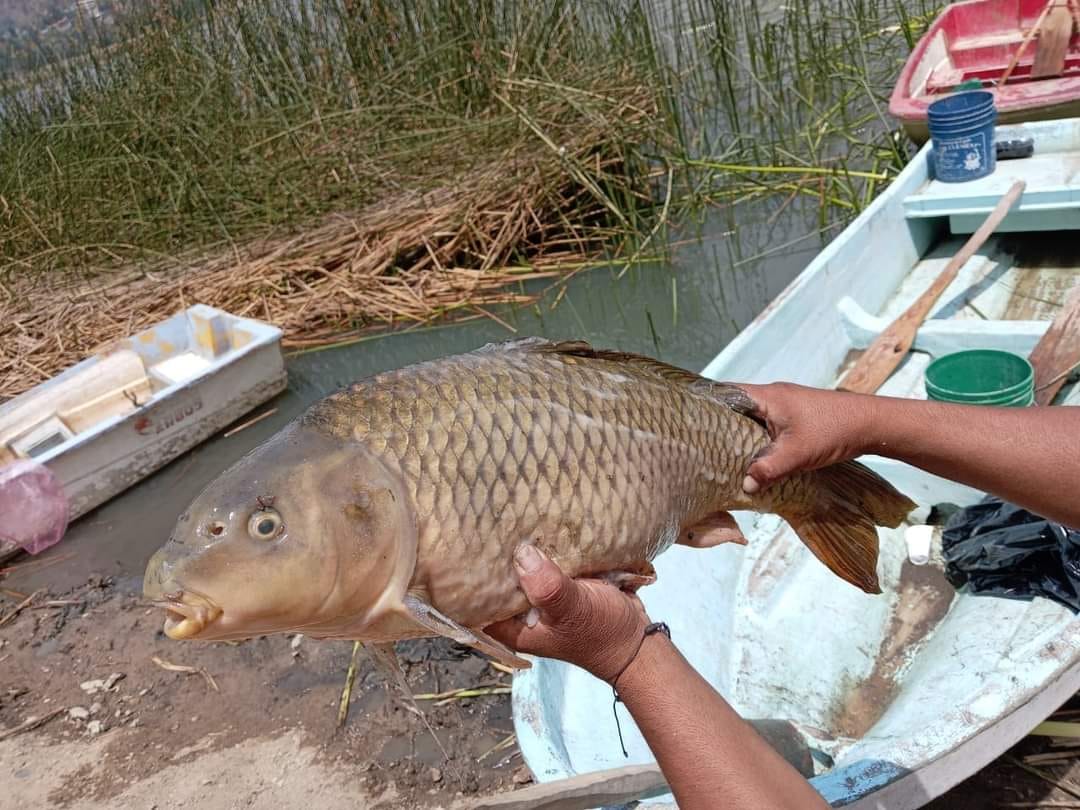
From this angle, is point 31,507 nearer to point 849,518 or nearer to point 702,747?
point 849,518

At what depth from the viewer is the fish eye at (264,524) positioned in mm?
1182

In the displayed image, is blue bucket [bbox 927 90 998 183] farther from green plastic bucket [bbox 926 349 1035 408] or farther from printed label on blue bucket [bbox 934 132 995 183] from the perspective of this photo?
green plastic bucket [bbox 926 349 1035 408]

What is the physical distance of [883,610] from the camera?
108 inches

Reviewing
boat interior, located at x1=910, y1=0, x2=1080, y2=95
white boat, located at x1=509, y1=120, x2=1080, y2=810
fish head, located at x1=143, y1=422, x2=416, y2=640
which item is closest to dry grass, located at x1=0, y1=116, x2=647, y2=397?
boat interior, located at x1=910, y1=0, x2=1080, y2=95

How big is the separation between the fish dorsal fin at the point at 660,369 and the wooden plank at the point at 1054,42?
4.46 metres

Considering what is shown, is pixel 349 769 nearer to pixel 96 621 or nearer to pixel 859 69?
pixel 96 621

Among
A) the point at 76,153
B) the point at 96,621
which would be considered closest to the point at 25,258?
the point at 76,153

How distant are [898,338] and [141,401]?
12.2ft

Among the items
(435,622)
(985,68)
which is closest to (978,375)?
(435,622)

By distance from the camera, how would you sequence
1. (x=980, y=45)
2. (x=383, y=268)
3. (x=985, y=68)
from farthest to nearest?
(x=383, y=268), (x=980, y=45), (x=985, y=68)

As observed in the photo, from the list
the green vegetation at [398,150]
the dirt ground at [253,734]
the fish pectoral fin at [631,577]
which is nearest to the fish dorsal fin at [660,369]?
the fish pectoral fin at [631,577]

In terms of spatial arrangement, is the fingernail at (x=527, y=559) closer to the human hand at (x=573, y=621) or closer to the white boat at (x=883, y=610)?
the human hand at (x=573, y=621)

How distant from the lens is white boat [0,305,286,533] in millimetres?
4605

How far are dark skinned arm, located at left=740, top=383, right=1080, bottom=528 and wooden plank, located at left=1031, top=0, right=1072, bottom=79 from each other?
4266 mm
